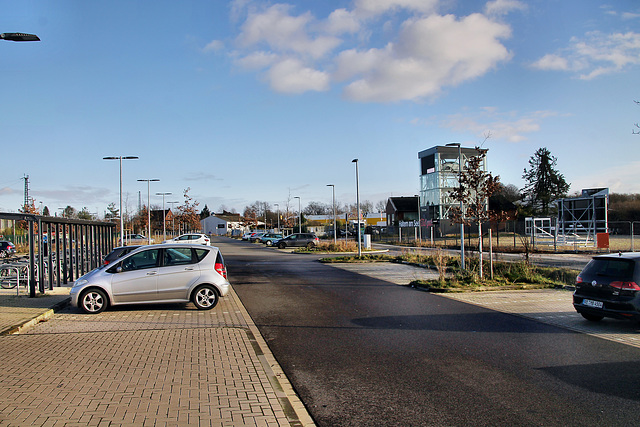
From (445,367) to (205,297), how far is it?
6565 mm

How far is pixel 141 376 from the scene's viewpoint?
242 inches

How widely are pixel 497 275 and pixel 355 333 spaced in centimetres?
956

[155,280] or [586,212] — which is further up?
[586,212]

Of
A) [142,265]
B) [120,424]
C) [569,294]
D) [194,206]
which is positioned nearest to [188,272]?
[142,265]

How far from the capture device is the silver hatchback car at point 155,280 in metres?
11.0

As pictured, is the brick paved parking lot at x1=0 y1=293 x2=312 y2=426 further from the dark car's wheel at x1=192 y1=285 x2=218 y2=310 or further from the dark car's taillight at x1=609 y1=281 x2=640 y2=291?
the dark car's taillight at x1=609 y1=281 x2=640 y2=291

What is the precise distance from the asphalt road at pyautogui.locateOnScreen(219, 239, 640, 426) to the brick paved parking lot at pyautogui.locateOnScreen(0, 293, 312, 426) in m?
0.55

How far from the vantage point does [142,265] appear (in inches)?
443

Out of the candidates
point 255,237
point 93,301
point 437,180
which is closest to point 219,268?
point 93,301

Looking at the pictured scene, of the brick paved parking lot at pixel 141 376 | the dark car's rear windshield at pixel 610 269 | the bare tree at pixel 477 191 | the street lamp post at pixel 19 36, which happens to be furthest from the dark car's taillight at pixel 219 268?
the bare tree at pixel 477 191

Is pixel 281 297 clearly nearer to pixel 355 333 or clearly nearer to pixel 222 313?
pixel 222 313

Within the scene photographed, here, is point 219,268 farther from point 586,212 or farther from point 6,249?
point 586,212

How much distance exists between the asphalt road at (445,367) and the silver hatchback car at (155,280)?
1317mm

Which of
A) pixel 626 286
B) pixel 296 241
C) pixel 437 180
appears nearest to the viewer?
pixel 626 286
